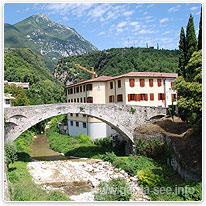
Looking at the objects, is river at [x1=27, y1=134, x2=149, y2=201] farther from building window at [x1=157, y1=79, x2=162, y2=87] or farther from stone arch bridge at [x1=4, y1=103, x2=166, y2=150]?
building window at [x1=157, y1=79, x2=162, y2=87]

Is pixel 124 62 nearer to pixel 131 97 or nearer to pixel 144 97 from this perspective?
pixel 144 97

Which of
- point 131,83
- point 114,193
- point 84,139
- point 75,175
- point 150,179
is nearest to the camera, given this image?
point 114,193

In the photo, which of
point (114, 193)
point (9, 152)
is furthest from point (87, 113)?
point (114, 193)

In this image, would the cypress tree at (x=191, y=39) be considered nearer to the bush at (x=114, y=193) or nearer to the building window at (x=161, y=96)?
the building window at (x=161, y=96)

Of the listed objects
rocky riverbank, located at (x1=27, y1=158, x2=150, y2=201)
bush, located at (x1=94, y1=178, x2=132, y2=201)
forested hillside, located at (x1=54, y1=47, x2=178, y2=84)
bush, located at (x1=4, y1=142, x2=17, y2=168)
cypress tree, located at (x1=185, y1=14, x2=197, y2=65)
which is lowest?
rocky riverbank, located at (x1=27, y1=158, x2=150, y2=201)

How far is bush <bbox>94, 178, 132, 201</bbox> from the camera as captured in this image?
40.0 ft

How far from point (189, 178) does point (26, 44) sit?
93.5 m

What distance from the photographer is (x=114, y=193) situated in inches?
489

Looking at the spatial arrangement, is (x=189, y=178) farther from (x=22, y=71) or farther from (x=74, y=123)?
(x=22, y=71)

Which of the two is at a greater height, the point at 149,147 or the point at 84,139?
the point at 149,147

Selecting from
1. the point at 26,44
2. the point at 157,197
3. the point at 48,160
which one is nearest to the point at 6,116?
the point at 48,160

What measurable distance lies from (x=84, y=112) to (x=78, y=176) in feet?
18.4

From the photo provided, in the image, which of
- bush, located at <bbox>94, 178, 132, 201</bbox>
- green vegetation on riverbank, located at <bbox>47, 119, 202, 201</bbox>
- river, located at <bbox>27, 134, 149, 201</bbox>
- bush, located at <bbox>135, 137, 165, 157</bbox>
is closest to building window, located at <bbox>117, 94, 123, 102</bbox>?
green vegetation on riverbank, located at <bbox>47, 119, 202, 201</bbox>

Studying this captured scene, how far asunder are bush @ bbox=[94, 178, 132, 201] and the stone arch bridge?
715 cm
